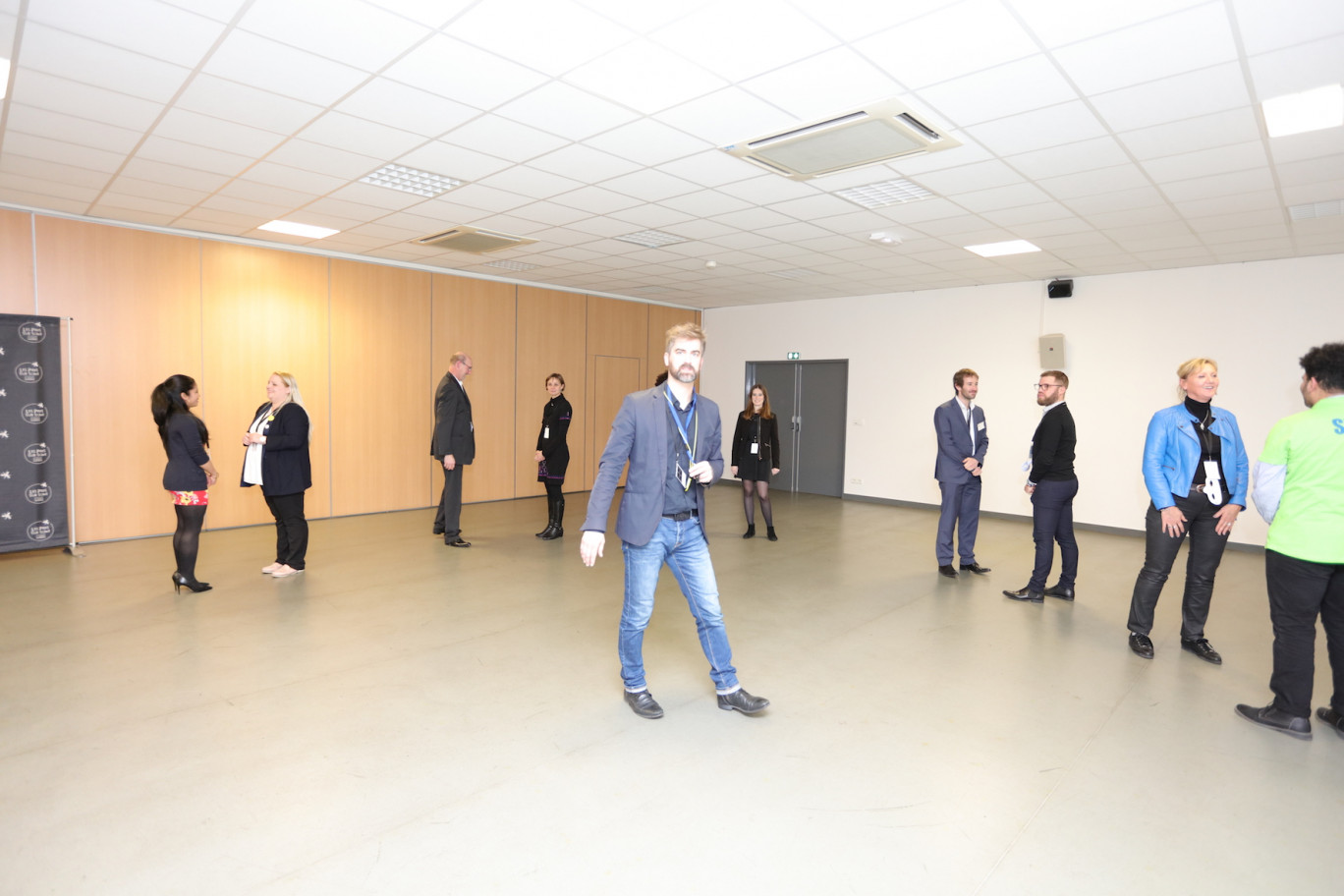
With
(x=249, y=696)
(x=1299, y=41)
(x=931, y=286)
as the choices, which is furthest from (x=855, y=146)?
(x=931, y=286)

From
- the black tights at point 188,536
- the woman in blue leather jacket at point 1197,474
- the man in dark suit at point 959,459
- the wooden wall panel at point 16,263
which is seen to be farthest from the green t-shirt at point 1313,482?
the wooden wall panel at point 16,263

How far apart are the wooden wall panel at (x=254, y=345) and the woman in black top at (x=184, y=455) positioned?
2572 mm

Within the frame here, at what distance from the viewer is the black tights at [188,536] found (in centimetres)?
468

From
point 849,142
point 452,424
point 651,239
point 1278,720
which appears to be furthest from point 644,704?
point 651,239

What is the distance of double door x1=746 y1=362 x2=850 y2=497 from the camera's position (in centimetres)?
1051

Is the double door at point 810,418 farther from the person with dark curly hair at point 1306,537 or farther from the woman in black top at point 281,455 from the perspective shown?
the person with dark curly hair at point 1306,537

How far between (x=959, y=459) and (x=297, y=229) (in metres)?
6.32

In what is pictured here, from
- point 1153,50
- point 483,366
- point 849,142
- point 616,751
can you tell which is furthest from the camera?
point 483,366

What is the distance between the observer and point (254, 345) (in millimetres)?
7184

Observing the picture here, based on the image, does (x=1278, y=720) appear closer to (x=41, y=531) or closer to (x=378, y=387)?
(x=378, y=387)

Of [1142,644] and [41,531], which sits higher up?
[41,531]

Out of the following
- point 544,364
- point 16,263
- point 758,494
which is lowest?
point 758,494

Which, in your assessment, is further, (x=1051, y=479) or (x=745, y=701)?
(x=1051, y=479)

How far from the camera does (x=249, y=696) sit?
125 inches
